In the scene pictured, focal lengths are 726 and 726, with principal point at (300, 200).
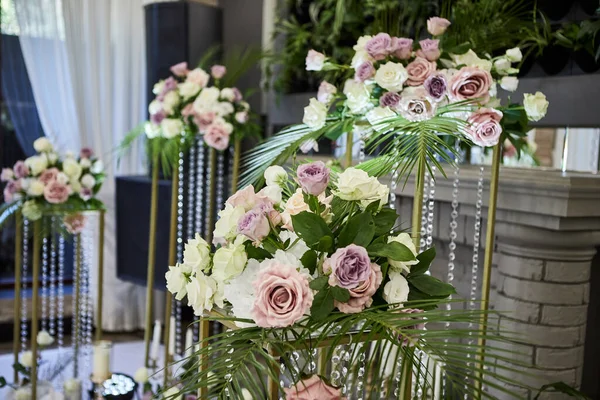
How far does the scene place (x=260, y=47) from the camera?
15.9ft

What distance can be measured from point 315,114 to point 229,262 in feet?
3.38

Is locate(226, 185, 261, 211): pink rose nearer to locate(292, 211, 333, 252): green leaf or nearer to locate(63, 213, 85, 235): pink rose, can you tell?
locate(292, 211, 333, 252): green leaf

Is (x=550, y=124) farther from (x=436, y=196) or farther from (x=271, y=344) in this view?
(x=271, y=344)

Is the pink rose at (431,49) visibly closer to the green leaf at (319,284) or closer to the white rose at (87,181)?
the green leaf at (319,284)

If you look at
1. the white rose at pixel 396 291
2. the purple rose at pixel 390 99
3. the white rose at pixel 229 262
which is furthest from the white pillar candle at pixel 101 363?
the white rose at pixel 396 291

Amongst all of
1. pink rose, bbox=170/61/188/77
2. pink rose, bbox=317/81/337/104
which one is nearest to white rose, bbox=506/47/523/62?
pink rose, bbox=317/81/337/104

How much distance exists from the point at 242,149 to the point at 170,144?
5.06ft

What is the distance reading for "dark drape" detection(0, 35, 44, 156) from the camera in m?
4.75

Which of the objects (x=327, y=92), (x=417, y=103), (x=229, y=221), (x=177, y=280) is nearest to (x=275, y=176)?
(x=229, y=221)

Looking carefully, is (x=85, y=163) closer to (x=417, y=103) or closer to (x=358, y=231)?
(x=417, y=103)

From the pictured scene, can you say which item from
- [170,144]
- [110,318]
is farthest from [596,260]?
[110,318]

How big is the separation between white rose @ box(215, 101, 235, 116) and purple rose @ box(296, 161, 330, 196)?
7.57ft

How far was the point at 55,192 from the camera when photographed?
11.0ft

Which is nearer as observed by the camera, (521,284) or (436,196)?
(521,284)
